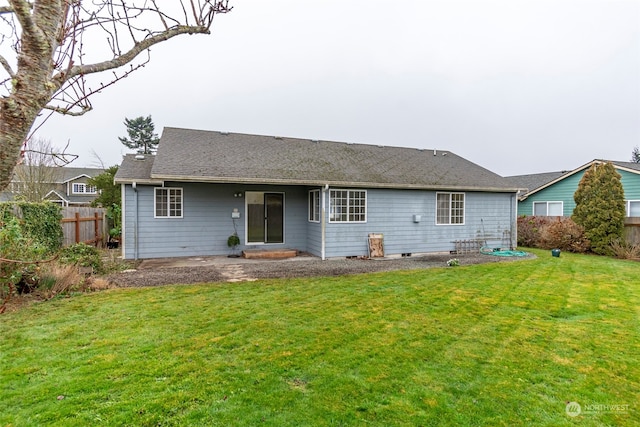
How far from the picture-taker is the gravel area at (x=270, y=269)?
696 centimetres

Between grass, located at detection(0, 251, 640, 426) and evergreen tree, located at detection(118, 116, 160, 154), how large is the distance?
33.8 metres

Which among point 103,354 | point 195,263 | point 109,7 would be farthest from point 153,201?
point 109,7

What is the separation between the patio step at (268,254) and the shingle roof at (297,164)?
7.67 feet

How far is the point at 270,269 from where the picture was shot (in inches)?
324

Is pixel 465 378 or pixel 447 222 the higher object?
pixel 447 222

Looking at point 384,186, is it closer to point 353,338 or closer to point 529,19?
point 353,338

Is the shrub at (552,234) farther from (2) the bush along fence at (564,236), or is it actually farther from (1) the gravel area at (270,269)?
(1) the gravel area at (270,269)

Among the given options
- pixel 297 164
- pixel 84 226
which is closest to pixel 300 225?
pixel 297 164

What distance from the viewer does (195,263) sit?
901 centimetres

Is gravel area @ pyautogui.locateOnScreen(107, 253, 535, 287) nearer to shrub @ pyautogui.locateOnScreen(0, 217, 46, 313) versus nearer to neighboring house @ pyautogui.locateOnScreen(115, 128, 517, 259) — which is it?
neighboring house @ pyautogui.locateOnScreen(115, 128, 517, 259)

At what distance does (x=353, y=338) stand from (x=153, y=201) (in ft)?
26.4

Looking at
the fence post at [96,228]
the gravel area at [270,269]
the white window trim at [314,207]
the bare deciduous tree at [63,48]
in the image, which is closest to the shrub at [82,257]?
the gravel area at [270,269]

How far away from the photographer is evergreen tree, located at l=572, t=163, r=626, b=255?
37.3 feet

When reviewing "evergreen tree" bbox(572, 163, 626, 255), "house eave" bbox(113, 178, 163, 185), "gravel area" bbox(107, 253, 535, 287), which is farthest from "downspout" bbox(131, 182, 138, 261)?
"evergreen tree" bbox(572, 163, 626, 255)
